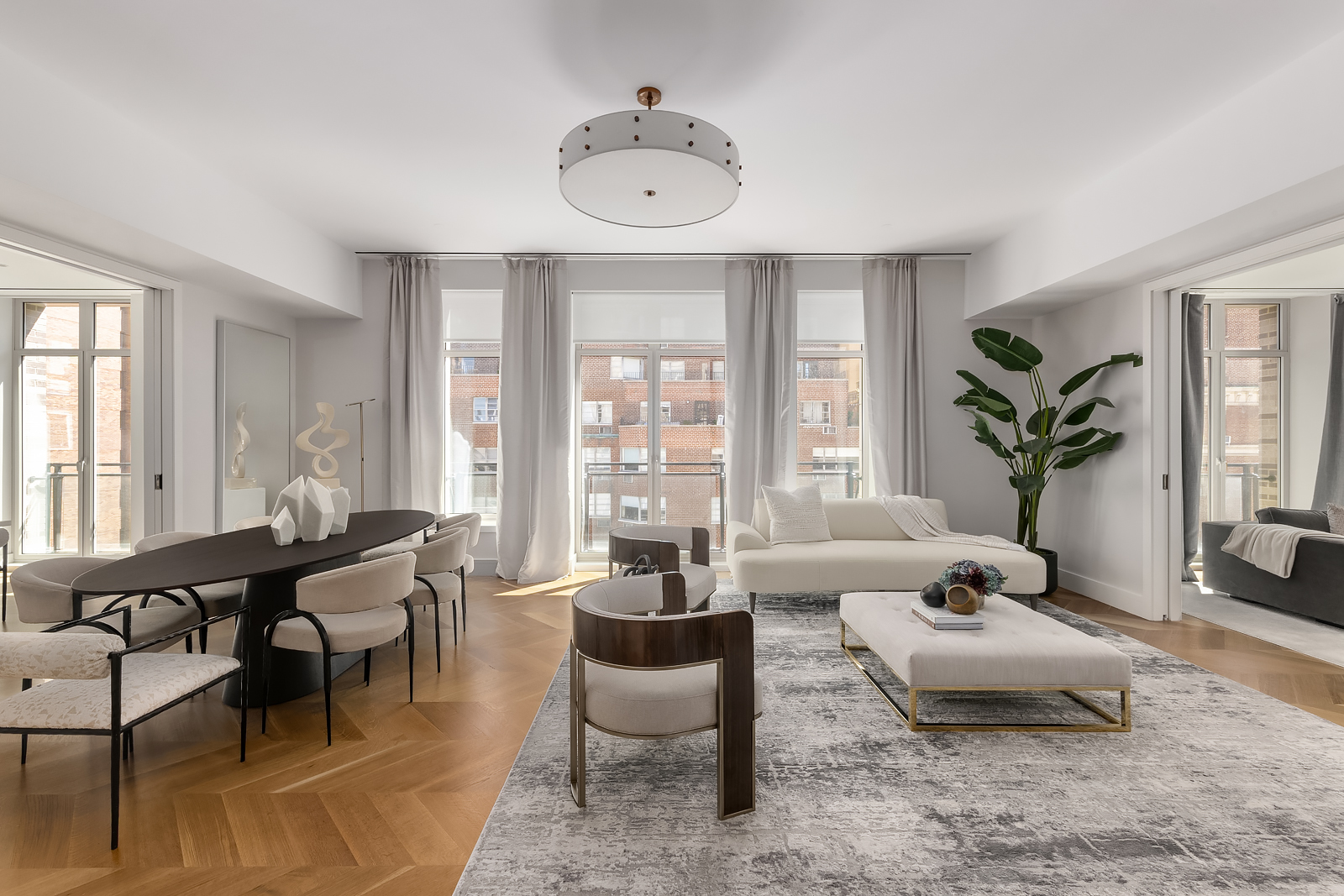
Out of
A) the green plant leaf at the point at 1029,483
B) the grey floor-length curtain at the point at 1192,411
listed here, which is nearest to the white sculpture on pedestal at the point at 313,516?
the green plant leaf at the point at 1029,483

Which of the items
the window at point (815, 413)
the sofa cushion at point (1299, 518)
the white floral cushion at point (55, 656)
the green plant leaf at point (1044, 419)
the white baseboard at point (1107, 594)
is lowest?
the white baseboard at point (1107, 594)

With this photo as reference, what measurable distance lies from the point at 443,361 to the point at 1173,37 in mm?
5225

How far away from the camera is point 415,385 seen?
531 cm

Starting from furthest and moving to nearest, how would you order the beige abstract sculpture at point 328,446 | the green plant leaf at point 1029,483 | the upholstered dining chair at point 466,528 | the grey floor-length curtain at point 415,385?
the grey floor-length curtain at point 415,385, the beige abstract sculpture at point 328,446, the green plant leaf at point 1029,483, the upholstered dining chair at point 466,528

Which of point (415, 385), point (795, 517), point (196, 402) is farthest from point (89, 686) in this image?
point (795, 517)

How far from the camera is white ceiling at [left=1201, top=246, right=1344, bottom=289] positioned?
172 inches

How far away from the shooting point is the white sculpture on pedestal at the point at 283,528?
2947 millimetres

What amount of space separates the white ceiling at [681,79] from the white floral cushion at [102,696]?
2345 mm

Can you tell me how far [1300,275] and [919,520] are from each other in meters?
3.37

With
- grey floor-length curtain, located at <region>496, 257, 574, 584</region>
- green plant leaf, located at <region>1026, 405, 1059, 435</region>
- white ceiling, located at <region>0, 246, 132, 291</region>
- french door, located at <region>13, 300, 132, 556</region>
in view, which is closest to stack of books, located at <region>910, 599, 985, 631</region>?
green plant leaf, located at <region>1026, 405, 1059, 435</region>

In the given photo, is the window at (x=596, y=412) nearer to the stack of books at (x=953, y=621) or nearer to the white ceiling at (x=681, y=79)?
the white ceiling at (x=681, y=79)

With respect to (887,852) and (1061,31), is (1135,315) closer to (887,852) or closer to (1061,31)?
(1061,31)

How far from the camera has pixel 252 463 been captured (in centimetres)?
487

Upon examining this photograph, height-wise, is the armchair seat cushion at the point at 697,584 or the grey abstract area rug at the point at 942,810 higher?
the armchair seat cushion at the point at 697,584
